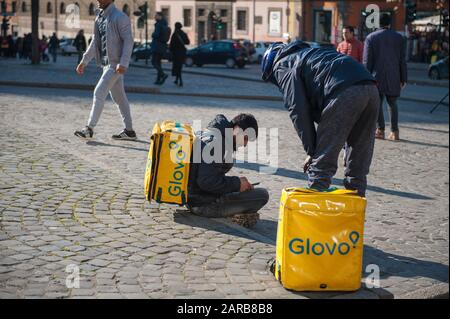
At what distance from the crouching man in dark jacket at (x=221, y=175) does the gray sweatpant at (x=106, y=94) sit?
4101mm

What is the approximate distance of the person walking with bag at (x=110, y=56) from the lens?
10.2m

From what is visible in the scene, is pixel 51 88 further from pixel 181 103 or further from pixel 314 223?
pixel 314 223

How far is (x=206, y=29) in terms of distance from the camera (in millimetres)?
70750

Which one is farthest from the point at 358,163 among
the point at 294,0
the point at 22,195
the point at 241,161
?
the point at 294,0

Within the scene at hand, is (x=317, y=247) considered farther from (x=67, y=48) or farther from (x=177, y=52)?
(x=67, y=48)

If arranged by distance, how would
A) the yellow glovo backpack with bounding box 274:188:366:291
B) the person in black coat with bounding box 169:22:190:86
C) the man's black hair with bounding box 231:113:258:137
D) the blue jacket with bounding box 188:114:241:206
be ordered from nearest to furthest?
the yellow glovo backpack with bounding box 274:188:366:291, the man's black hair with bounding box 231:113:258:137, the blue jacket with bounding box 188:114:241:206, the person in black coat with bounding box 169:22:190:86

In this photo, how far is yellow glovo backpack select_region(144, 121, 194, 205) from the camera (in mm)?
6219

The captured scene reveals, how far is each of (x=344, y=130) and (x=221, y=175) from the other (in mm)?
1214

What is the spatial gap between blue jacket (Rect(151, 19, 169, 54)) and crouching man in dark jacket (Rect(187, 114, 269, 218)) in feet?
50.4

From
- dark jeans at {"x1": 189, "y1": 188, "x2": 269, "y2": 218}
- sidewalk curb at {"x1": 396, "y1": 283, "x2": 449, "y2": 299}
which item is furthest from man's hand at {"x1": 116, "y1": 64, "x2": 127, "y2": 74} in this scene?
sidewalk curb at {"x1": 396, "y1": 283, "x2": 449, "y2": 299}

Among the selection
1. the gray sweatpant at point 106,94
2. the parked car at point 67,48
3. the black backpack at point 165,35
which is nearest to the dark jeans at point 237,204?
the gray sweatpant at point 106,94

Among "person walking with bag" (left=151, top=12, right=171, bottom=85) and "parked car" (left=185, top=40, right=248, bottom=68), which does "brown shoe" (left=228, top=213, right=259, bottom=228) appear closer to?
"person walking with bag" (left=151, top=12, right=171, bottom=85)

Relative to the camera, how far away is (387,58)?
11.5 meters
